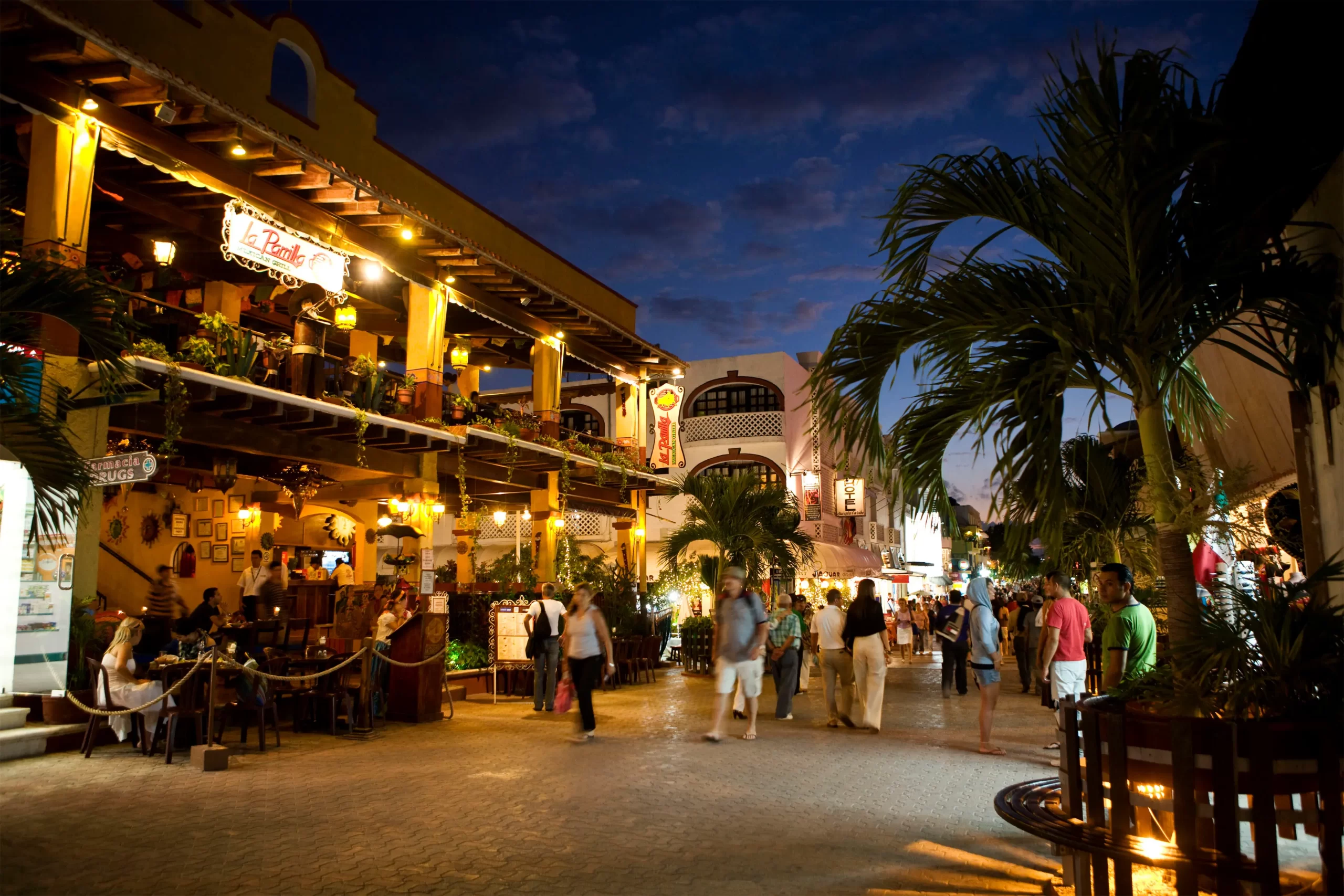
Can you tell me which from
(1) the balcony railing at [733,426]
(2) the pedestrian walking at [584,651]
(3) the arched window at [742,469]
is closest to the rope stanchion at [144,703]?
(2) the pedestrian walking at [584,651]

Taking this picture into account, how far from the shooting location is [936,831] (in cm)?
640

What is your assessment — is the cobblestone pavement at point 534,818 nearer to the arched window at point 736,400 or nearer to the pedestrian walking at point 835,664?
the pedestrian walking at point 835,664

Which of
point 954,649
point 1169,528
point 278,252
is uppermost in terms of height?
point 278,252

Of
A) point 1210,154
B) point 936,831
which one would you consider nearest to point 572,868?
point 936,831

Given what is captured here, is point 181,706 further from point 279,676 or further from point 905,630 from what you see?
point 905,630

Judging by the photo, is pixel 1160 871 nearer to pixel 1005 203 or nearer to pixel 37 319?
pixel 1005 203

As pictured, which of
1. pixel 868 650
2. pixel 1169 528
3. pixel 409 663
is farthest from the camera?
pixel 409 663

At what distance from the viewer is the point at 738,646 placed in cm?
1072

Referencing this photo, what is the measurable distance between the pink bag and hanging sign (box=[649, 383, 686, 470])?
1233cm

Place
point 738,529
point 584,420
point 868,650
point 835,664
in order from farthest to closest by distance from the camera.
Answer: point 584,420 < point 738,529 < point 835,664 < point 868,650

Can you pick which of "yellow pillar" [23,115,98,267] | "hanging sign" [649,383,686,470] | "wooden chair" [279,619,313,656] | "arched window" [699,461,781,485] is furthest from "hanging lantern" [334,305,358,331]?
"arched window" [699,461,781,485]

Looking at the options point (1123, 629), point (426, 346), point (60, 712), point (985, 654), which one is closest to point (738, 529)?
point (426, 346)

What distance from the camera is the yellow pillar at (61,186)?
10.8m

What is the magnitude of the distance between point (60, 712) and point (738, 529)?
Answer: 14625mm
